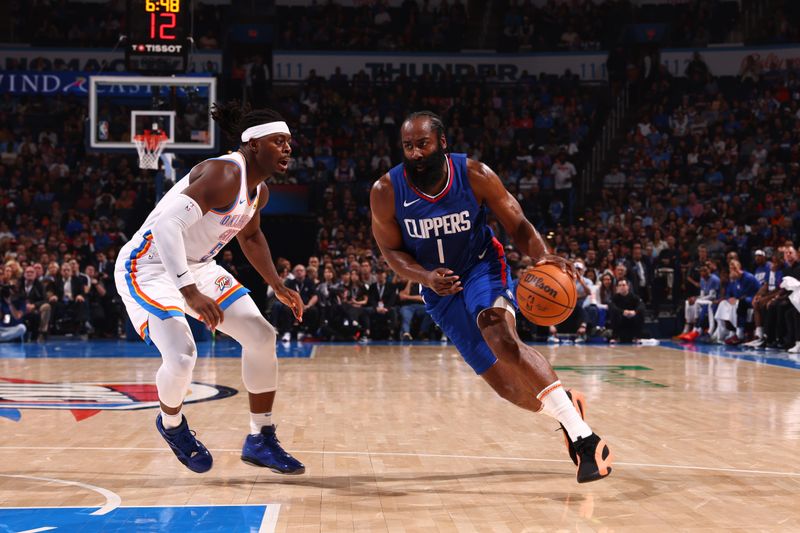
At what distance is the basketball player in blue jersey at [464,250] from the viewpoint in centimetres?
507

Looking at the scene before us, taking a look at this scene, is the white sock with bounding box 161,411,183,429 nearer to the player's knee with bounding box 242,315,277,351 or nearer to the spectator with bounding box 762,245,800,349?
the player's knee with bounding box 242,315,277,351

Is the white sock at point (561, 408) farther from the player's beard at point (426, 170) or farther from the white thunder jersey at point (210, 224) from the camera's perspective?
the white thunder jersey at point (210, 224)

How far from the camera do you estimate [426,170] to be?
5.36 m

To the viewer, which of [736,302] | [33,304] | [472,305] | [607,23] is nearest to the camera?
[472,305]

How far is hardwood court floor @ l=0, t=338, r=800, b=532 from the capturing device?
4336 millimetres

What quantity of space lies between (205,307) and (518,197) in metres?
18.1

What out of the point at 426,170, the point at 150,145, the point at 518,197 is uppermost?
the point at 150,145

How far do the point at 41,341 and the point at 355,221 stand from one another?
7.76m

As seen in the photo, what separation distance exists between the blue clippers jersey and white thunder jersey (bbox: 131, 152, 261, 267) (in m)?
0.87

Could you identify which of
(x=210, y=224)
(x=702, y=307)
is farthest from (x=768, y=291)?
(x=210, y=224)

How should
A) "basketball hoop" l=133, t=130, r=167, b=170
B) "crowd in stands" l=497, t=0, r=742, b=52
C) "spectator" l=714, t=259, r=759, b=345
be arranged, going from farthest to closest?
"crowd in stands" l=497, t=0, r=742, b=52
"spectator" l=714, t=259, r=759, b=345
"basketball hoop" l=133, t=130, r=167, b=170

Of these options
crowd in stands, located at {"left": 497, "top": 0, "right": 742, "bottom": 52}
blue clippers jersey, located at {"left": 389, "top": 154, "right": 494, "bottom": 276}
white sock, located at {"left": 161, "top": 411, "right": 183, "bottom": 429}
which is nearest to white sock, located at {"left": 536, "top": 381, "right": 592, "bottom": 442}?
blue clippers jersey, located at {"left": 389, "top": 154, "right": 494, "bottom": 276}

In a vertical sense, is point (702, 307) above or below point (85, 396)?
above

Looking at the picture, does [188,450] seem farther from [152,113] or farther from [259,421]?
[152,113]
